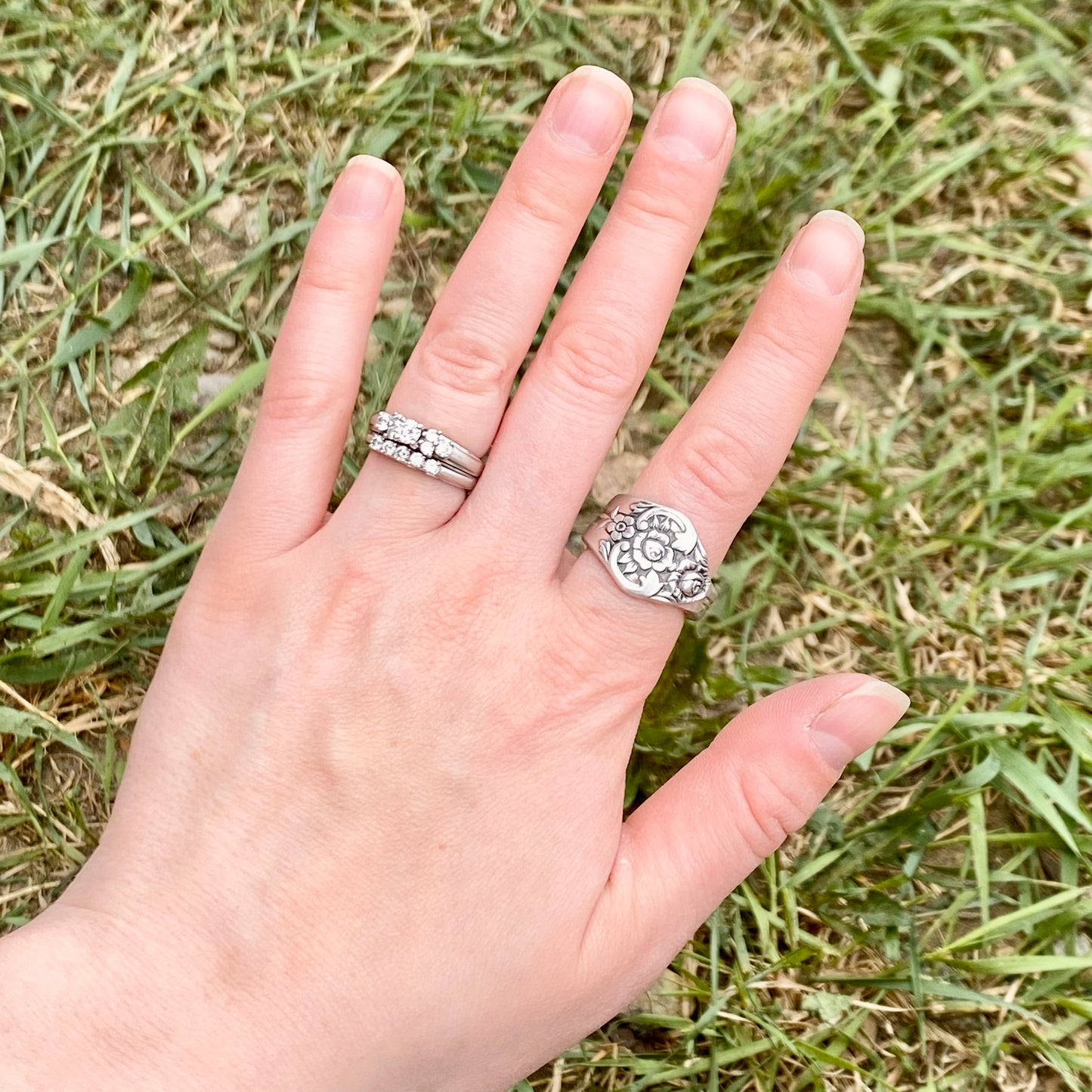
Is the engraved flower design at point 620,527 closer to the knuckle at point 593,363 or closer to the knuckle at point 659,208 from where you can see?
the knuckle at point 593,363

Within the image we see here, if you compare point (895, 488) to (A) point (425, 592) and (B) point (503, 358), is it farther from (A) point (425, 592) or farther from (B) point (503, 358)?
(A) point (425, 592)

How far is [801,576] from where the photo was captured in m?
2.31

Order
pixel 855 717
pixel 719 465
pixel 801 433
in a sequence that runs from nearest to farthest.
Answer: pixel 855 717 → pixel 719 465 → pixel 801 433

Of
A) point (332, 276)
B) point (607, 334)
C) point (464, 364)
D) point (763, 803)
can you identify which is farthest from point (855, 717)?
point (332, 276)

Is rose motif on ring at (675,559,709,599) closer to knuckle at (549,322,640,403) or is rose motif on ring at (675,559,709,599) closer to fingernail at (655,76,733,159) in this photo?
knuckle at (549,322,640,403)

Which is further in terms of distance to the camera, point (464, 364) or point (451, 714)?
point (464, 364)

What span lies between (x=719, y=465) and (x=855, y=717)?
501 mm

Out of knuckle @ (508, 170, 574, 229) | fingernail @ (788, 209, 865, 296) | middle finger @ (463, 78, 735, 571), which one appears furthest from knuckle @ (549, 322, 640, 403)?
fingernail @ (788, 209, 865, 296)

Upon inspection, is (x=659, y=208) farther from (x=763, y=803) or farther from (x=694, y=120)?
(x=763, y=803)

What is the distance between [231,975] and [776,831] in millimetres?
942

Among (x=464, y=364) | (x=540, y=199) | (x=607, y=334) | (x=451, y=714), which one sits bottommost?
(x=451, y=714)

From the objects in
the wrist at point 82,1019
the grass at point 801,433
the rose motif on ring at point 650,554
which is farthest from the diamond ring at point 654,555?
the wrist at point 82,1019

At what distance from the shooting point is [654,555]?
5.70ft

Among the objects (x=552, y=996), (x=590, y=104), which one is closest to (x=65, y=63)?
(x=590, y=104)
